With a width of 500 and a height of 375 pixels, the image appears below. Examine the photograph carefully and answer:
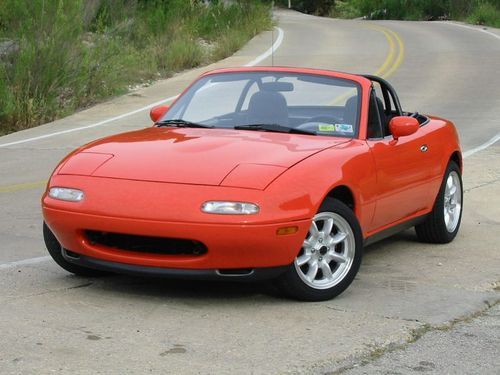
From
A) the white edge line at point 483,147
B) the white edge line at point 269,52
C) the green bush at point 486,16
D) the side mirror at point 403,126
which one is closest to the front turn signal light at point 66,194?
the side mirror at point 403,126

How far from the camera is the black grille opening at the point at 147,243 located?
6258 millimetres

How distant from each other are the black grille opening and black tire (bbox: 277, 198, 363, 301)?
570 millimetres

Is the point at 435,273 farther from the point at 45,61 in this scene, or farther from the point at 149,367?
the point at 45,61

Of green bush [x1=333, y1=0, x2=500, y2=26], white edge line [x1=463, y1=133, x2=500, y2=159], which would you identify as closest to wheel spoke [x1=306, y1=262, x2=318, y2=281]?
white edge line [x1=463, y1=133, x2=500, y2=159]

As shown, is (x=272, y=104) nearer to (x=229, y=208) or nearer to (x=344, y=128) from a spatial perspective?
(x=344, y=128)

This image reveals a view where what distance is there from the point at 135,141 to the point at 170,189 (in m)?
0.93

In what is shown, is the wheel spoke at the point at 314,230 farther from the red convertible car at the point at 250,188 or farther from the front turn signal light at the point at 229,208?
the front turn signal light at the point at 229,208

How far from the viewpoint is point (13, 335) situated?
5.55m

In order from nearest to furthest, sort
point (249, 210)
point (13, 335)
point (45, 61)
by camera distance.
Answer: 1. point (13, 335)
2. point (249, 210)
3. point (45, 61)

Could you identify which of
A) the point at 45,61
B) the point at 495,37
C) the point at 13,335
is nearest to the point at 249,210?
the point at 13,335

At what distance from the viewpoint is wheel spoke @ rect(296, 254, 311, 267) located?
644cm

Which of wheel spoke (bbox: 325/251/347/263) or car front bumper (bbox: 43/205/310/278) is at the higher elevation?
car front bumper (bbox: 43/205/310/278)

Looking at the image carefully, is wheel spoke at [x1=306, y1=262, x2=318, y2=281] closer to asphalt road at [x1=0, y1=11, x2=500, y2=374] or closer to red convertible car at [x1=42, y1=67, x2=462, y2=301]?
red convertible car at [x1=42, y1=67, x2=462, y2=301]

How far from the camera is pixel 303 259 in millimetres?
6473
